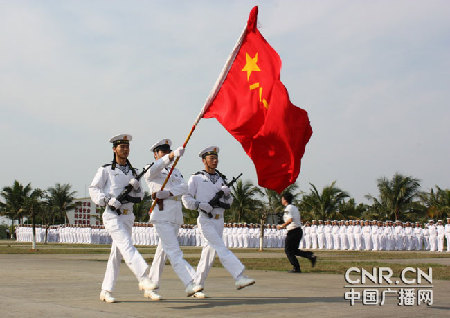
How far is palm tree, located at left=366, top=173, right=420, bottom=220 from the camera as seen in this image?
156 ft

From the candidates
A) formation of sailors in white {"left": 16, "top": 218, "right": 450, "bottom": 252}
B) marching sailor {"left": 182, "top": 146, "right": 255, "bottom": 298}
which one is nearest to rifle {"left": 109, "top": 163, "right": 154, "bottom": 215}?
Answer: marching sailor {"left": 182, "top": 146, "right": 255, "bottom": 298}

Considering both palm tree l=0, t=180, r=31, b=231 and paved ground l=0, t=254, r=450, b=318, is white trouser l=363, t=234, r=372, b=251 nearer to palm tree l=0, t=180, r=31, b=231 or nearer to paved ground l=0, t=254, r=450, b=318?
paved ground l=0, t=254, r=450, b=318

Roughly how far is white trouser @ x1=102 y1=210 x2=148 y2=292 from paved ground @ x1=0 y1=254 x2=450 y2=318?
1.21 feet

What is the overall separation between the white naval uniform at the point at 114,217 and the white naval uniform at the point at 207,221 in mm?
945

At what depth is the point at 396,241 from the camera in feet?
110

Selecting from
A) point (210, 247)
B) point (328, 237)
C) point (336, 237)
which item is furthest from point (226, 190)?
point (328, 237)

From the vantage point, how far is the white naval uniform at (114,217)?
8273 mm

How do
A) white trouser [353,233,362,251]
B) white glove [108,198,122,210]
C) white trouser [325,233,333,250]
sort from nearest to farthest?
white glove [108,198,122,210] → white trouser [353,233,362,251] → white trouser [325,233,333,250]

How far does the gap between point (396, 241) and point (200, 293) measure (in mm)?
26743

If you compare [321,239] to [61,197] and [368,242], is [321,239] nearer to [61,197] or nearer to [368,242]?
[368,242]

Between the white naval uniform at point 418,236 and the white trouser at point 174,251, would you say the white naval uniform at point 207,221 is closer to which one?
the white trouser at point 174,251

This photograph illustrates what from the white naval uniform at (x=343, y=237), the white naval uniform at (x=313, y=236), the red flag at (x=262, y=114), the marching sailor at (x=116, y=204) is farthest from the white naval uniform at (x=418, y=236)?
the marching sailor at (x=116, y=204)

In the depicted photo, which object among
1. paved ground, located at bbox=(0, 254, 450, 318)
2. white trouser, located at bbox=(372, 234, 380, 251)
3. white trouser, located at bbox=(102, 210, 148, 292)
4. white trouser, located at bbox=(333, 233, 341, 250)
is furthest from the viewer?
white trouser, located at bbox=(333, 233, 341, 250)

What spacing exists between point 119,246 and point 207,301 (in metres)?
1.39
